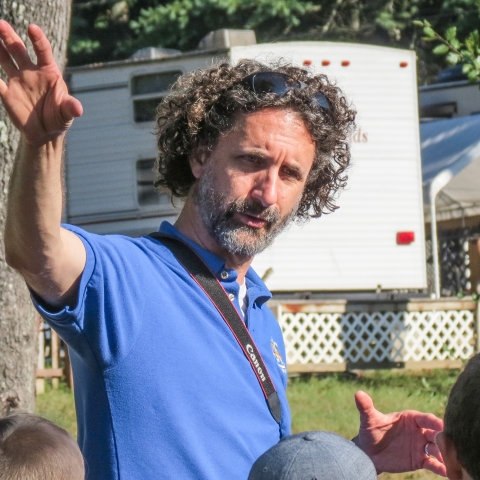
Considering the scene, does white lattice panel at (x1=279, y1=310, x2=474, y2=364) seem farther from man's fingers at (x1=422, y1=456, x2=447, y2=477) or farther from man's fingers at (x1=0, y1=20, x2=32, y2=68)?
man's fingers at (x1=0, y1=20, x2=32, y2=68)

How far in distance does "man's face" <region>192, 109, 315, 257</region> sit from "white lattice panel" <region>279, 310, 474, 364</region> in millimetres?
8413

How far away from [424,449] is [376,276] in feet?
31.9

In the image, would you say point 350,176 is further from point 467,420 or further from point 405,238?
point 467,420

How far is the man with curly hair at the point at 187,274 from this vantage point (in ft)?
6.64

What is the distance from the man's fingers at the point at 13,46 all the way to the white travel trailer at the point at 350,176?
978 cm

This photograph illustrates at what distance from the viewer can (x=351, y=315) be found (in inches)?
453

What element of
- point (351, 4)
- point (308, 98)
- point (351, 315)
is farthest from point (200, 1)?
point (308, 98)

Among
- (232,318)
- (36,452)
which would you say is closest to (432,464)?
(232,318)

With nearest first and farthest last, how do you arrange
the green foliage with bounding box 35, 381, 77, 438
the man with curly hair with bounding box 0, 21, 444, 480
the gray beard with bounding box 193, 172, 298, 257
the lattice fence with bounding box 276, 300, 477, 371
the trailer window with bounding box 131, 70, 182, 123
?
1. the man with curly hair with bounding box 0, 21, 444, 480
2. the gray beard with bounding box 193, 172, 298, 257
3. the green foliage with bounding box 35, 381, 77, 438
4. the lattice fence with bounding box 276, 300, 477, 371
5. the trailer window with bounding box 131, 70, 182, 123

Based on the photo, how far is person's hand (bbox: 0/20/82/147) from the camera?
192 cm

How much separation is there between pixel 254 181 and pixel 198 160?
1.01ft

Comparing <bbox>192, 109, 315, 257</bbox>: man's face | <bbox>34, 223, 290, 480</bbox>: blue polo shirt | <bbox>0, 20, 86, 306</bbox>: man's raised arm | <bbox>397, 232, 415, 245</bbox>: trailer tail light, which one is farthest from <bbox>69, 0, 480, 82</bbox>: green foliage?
<bbox>0, 20, 86, 306</bbox>: man's raised arm

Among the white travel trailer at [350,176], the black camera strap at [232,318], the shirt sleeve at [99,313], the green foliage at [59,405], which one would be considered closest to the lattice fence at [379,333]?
the white travel trailer at [350,176]

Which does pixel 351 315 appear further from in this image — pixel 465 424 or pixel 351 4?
pixel 351 4
